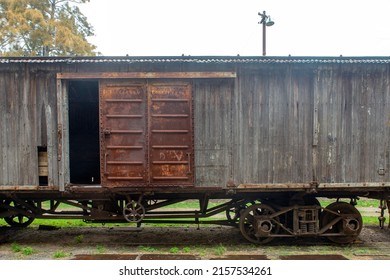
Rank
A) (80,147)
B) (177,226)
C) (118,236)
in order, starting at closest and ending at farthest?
(118,236) < (177,226) < (80,147)

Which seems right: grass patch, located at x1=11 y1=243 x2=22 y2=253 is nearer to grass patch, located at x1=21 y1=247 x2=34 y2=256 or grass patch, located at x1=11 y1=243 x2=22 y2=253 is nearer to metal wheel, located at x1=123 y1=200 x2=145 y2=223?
grass patch, located at x1=21 y1=247 x2=34 y2=256

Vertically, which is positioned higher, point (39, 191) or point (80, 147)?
point (80, 147)

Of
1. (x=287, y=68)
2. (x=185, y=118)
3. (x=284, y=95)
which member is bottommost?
(x=185, y=118)

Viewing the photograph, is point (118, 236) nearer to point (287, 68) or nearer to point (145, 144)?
point (145, 144)

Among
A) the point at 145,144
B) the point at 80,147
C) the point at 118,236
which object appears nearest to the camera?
the point at 145,144

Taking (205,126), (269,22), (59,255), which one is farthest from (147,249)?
(269,22)

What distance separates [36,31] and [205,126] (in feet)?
53.9

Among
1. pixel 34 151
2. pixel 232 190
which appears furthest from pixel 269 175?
pixel 34 151

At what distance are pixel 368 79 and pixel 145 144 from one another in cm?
577

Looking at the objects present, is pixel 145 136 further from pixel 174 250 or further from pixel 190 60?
pixel 174 250

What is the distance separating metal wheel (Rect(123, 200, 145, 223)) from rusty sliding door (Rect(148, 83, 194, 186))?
0.75 m

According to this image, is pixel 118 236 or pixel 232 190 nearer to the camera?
pixel 232 190

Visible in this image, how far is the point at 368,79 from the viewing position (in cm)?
792

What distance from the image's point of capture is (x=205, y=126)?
7797 millimetres
